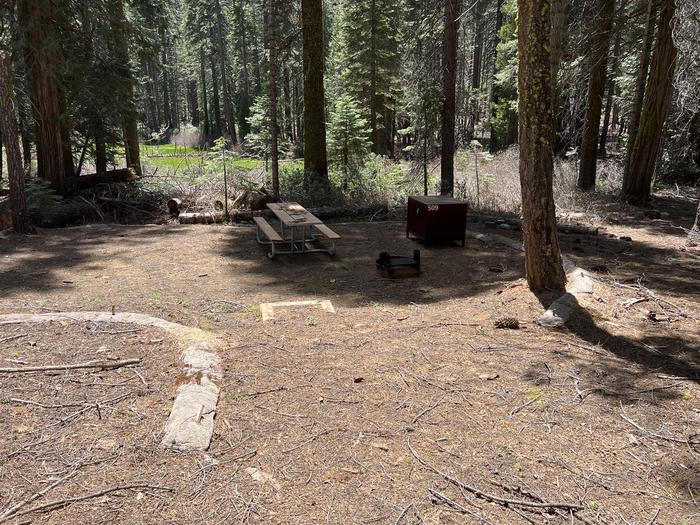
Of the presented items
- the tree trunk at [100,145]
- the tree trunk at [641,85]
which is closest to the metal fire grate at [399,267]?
the tree trunk at [641,85]

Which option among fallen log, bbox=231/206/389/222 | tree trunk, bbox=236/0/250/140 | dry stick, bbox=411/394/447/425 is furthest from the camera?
tree trunk, bbox=236/0/250/140

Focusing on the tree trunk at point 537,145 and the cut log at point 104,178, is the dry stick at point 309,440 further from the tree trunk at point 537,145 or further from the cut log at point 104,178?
the cut log at point 104,178

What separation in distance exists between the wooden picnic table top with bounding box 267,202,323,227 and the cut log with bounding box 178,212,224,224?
2.45m

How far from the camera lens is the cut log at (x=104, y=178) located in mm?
13888

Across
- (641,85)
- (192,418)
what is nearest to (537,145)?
(192,418)

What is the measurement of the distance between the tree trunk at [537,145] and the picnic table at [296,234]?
3.32 meters

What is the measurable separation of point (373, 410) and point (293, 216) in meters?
5.73

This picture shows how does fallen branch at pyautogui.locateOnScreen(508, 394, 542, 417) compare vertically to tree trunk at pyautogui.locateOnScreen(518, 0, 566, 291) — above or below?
below

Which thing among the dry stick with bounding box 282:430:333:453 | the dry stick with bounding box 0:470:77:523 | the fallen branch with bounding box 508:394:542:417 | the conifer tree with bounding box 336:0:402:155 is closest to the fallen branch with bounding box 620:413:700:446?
the fallen branch with bounding box 508:394:542:417

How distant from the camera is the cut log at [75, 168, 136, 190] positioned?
45.6ft

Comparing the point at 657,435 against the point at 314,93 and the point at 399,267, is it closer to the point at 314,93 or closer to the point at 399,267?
the point at 399,267

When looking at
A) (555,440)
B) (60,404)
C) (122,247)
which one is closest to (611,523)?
(555,440)

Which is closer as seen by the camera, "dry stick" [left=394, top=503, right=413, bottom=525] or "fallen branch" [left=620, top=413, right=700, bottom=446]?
"dry stick" [left=394, top=503, right=413, bottom=525]

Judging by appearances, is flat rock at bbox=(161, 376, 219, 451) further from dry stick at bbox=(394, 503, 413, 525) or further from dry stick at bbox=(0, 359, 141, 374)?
dry stick at bbox=(394, 503, 413, 525)
